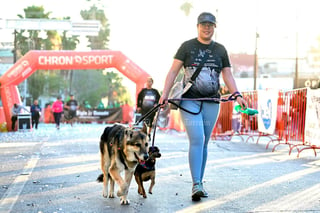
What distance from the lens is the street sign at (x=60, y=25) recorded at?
1202 inches

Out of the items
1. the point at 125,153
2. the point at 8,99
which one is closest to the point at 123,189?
the point at 125,153

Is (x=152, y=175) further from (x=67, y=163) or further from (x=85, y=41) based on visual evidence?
(x=85, y=41)

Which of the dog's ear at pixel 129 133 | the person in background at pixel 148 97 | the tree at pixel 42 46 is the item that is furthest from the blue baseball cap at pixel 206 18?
the tree at pixel 42 46

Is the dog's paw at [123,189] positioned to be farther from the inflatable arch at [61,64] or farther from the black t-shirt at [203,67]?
the inflatable arch at [61,64]

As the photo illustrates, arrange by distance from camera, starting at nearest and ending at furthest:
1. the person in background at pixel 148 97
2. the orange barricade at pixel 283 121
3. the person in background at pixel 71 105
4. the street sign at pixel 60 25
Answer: the person in background at pixel 148 97 < the orange barricade at pixel 283 121 < the person in background at pixel 71 105 < the street sign at pixel 60 25

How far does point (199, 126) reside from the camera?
18.2 feet

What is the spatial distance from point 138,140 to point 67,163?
414cm

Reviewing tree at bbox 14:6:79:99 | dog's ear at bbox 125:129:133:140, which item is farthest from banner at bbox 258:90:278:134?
tree at bbox 14:6:79:99

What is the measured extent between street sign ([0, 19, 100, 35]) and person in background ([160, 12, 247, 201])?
25.9m

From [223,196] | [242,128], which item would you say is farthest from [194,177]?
[242,128]

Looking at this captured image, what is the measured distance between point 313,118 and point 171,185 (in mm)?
5591

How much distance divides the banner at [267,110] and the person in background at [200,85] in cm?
805

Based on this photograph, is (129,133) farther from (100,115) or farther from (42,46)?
(42,46)

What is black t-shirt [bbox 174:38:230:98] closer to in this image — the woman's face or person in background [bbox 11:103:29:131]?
the woman's face
